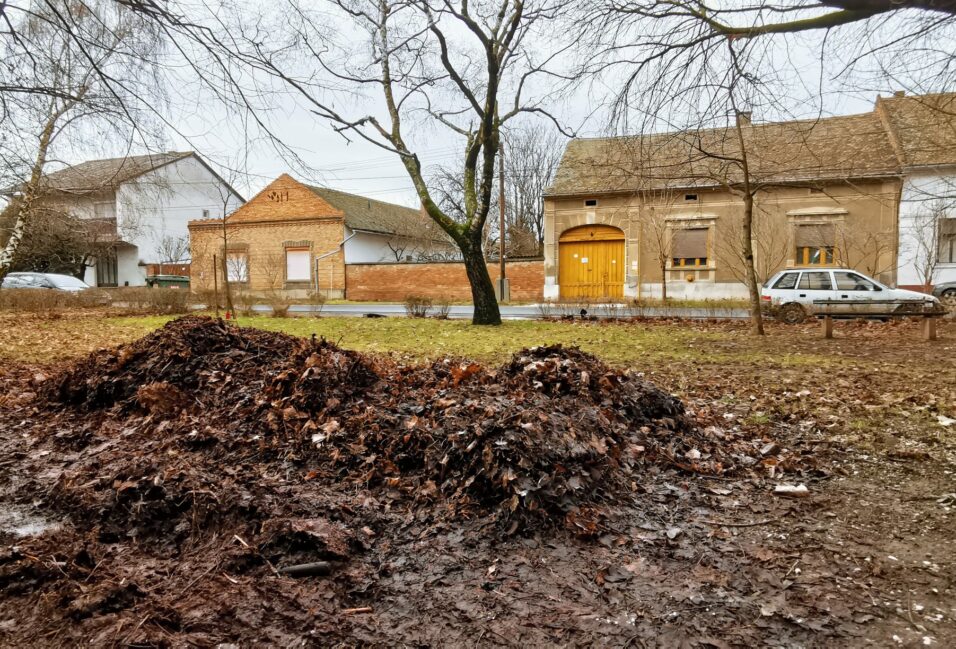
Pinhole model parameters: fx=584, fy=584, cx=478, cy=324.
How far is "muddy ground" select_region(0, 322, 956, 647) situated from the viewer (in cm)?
220

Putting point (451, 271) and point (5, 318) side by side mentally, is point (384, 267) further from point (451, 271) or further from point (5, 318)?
point (5, 318)

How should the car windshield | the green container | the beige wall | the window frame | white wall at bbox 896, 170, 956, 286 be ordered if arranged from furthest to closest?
the window frame, the green container, the car windshield, the beige wall, white wall at bbox 896, 170, 956, 286

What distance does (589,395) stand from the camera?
449 centimetres

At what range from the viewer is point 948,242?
21266 millimetres

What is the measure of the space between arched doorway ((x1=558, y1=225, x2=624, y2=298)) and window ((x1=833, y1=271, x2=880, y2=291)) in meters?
10.2

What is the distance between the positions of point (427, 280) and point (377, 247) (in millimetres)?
7939

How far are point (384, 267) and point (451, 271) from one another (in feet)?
13.3

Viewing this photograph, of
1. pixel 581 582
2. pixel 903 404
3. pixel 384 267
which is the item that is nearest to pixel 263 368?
pixel 581 582

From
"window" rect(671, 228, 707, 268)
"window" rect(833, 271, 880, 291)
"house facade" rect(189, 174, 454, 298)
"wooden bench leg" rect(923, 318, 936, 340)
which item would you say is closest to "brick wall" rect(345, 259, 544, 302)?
"house facade" rect(189, 174, 454, 298)

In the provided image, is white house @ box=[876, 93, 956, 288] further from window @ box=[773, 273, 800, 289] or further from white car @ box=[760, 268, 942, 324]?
window @ box=[773, 273, 800, 289]

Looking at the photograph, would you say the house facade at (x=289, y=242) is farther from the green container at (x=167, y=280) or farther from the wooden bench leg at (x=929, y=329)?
the wooden bench leg at (x=929, y=329)

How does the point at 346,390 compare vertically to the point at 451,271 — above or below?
below

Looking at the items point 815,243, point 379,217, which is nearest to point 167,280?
point 379,217

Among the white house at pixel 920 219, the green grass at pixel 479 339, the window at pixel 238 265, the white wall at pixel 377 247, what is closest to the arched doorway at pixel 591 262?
the white house at pixel 920 219
